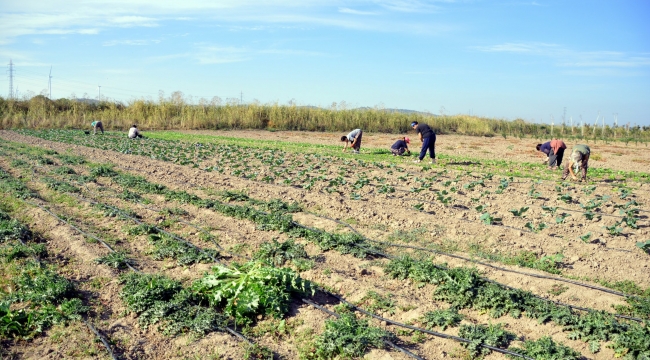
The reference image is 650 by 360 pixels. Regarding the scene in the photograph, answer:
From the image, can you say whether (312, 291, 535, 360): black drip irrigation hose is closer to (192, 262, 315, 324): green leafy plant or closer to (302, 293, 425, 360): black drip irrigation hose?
(302, 293, 425, 360): black drip irrigation hose

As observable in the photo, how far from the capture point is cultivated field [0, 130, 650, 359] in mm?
4984

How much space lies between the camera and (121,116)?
3812 cm

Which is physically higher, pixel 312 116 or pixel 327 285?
pixel 312 116

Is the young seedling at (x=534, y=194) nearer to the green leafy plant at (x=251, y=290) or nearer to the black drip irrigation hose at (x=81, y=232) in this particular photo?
the green leafy plant at (x=251, y=290)

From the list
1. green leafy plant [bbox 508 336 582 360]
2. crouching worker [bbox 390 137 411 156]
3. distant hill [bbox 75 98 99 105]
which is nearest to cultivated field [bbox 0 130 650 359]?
green leafy plant [bbox 508 336 582 360]

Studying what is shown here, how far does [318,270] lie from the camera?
6.76 m

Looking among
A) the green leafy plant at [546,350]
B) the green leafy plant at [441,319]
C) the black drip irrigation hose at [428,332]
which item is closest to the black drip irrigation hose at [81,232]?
the black drip irrigation hose at [428,332]

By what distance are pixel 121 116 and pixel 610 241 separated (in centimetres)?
3594

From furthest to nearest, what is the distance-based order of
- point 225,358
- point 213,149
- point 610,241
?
point 213,149 → point 610,241 → point 225,358

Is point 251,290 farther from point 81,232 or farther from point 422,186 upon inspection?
point 422,186

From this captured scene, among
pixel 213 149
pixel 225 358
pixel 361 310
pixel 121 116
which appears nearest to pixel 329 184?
pixel 361 310

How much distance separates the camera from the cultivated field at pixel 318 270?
4.98 m

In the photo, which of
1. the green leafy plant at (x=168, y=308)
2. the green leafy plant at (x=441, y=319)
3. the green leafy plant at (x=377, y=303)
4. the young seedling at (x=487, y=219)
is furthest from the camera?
the young seedling at (x=487, y=219)

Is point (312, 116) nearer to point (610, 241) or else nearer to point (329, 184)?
point (329, 184)
